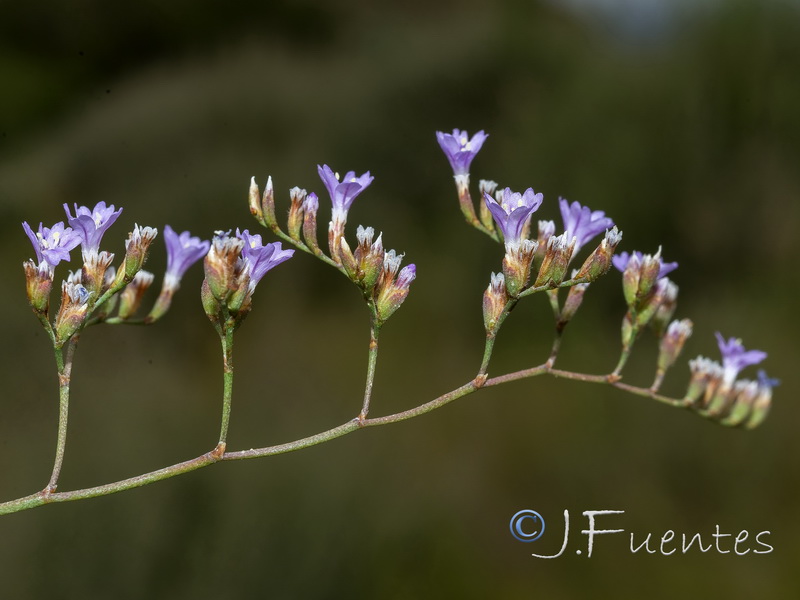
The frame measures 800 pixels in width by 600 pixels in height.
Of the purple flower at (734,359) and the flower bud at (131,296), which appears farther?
the purple flower at (734,359)

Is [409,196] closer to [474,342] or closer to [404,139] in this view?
[404,139]

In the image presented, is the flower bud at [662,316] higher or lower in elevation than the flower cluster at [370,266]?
higher

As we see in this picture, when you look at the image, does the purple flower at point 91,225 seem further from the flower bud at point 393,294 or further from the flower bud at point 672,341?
the flower bud at point 672,341

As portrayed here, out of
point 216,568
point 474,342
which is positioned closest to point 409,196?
point 474,342

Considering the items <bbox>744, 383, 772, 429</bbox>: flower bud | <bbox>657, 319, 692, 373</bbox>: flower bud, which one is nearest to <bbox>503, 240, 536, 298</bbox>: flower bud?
<bbox>657, 319, 692, 373</bbox>: flower bud

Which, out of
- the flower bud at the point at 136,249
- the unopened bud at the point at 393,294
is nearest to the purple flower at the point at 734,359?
the unopened bud at the point at 393,294
